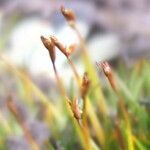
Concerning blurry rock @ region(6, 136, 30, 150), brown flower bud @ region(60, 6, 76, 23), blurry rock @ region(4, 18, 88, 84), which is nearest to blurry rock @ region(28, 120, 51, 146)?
blurry rock @ region(6, 136, 30, 150)

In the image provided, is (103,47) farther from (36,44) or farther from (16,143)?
(16,143)

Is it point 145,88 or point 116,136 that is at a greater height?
point 116,136

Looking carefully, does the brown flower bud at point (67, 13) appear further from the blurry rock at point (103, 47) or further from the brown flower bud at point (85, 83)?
the blurry rock at point (103, 47)

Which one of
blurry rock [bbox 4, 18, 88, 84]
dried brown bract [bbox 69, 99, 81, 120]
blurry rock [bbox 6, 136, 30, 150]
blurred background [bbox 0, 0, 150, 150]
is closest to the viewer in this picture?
dried brown bract [bbox 69, 99, 81, 120]

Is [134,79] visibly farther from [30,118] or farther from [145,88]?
[30,118]

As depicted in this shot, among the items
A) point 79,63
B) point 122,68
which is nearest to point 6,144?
point 122,68

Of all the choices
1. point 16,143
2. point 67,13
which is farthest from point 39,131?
point 67,13

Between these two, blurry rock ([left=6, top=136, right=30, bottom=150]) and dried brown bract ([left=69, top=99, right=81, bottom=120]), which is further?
blurry rock ([left=6, top=136, right=30, bottom=150])

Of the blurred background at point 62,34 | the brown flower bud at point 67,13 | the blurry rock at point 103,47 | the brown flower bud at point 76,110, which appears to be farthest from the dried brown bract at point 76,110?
the blurry rock at point 103,47

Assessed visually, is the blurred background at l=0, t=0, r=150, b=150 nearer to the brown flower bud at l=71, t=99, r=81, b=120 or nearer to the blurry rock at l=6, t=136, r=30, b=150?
the blurry rock at l=6, t=136, r=30, b=150
